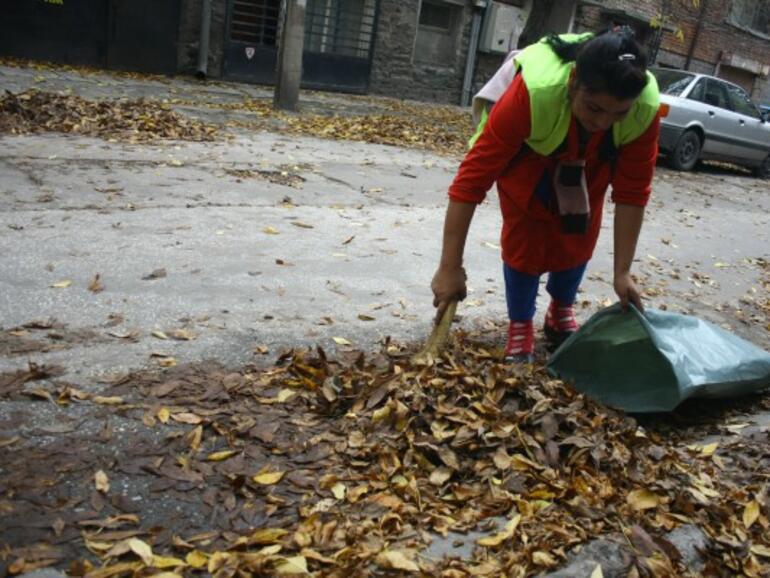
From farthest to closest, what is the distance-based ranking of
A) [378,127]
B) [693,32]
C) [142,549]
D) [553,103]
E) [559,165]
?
[693,32]
[378,127]
[559,165]
[553,103]
[142,549]

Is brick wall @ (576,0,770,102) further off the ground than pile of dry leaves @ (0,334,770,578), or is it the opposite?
brick wall @ (576,0,770,102)

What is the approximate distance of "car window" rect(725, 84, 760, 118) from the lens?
13.0 metres

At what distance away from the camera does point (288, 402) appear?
9.29ft

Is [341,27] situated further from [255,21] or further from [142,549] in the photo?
[142,549]

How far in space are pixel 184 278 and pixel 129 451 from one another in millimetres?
1799

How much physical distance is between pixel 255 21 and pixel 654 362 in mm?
13434

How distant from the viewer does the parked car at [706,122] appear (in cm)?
1198

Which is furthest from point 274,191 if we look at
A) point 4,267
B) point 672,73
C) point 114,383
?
point 672,73

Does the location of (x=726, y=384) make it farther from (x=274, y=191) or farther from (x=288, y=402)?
(x=274, y=191)

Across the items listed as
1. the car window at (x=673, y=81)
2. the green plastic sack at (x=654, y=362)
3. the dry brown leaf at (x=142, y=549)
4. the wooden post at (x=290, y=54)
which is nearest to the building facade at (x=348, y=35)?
the car window at (x=673, y=81)

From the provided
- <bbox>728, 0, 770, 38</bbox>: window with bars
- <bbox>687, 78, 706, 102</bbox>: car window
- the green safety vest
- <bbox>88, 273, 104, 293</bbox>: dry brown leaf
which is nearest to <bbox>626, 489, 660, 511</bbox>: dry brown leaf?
the green safety vest

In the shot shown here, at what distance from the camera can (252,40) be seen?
585 inches

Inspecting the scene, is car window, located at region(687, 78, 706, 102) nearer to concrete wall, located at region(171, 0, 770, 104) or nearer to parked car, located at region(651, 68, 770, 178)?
parked car, located at region(651, 68, 770, 178)

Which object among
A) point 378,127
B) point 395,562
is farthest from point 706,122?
point 395,562
